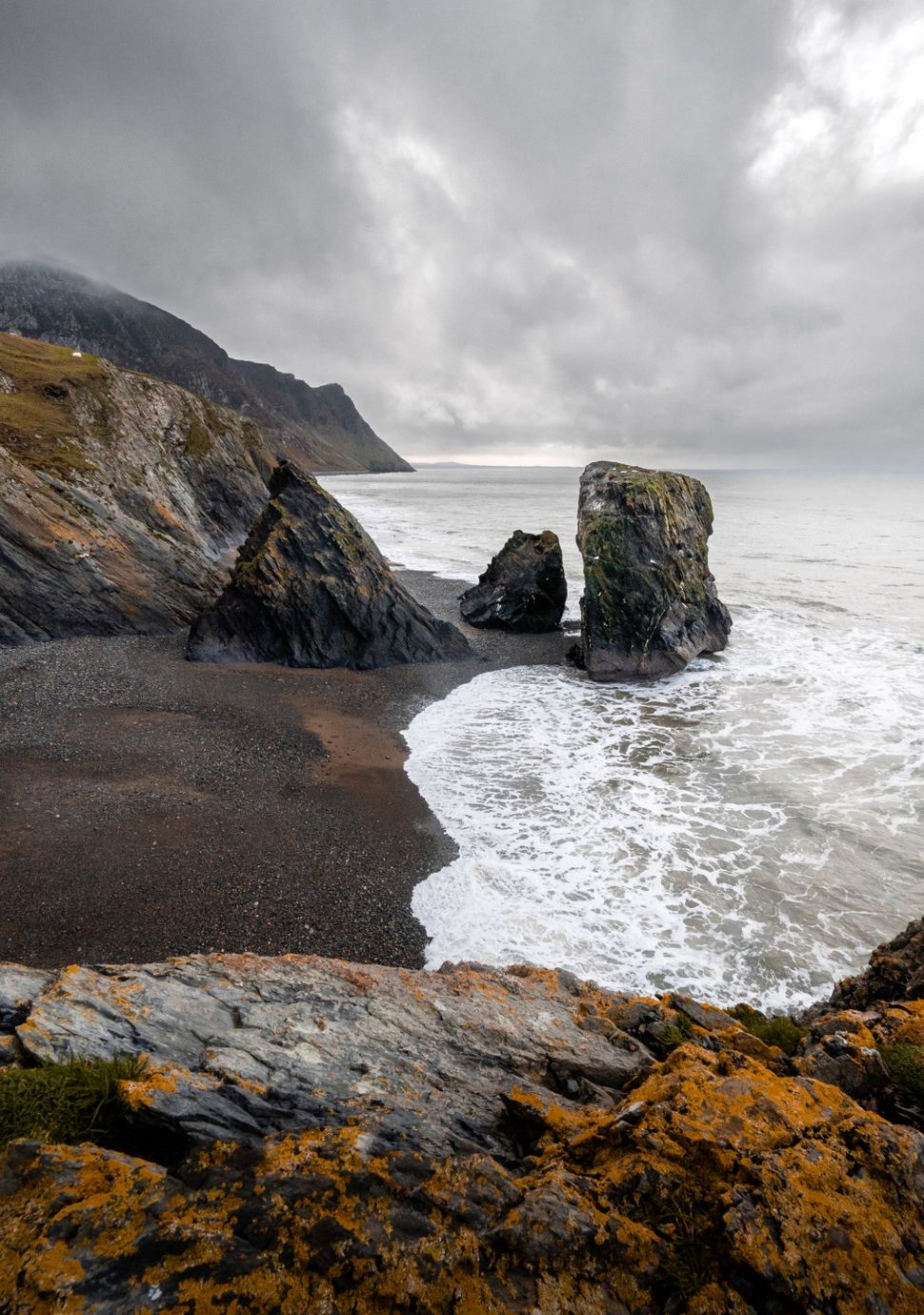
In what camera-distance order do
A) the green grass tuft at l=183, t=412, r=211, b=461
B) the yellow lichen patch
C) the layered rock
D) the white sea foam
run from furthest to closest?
the green grass tuft at l=183, t=412, r=211, b=461, the layered rock, the white sea foam, the yellow lichen patch

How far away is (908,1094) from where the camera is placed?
4.77m

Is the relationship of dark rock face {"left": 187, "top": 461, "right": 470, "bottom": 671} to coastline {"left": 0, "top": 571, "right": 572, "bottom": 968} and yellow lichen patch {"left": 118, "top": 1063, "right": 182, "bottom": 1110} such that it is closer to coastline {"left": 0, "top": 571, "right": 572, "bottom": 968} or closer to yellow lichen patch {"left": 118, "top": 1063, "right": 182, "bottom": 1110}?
coastline {"left": 0, "top": 571, "right": 572, "bottom": 968}

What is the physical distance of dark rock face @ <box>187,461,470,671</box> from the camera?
25.3 metres

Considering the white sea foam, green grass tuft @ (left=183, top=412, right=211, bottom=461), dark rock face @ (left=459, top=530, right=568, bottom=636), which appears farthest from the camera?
green grass tuft @ (left=183, top=412, right=211, bottom=461)

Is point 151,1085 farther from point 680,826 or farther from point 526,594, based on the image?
point 526,594

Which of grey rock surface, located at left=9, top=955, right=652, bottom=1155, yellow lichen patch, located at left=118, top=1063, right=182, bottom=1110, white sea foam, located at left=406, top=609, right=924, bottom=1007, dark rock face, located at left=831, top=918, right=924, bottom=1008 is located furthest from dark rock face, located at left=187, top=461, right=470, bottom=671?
yellow lichen patch, located at left=118, top=1063, right=182, bottom=1110

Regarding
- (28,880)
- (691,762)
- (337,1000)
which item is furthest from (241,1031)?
(691,762)

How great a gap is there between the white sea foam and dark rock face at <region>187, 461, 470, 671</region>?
457cm

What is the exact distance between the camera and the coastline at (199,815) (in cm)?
1065

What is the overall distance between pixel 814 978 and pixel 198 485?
5436 cm

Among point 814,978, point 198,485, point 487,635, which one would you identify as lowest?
point 814,978

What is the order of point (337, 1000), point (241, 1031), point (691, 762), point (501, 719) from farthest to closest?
point (501, 719)
point (691, 762)
point (337, 1000)
point (241, 1031)

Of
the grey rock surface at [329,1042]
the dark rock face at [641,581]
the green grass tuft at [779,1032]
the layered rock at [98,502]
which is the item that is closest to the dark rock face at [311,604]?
the layered rock at [98,502]

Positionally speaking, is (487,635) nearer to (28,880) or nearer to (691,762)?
(691,762)
